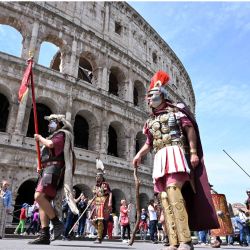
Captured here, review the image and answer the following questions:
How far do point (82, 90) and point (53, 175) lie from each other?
1331 cm

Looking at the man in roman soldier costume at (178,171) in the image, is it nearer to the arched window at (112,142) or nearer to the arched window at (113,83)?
the arched window at (112,142)

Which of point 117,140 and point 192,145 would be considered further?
point 117,140

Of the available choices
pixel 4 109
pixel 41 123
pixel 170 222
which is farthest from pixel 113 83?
pixel 170 222

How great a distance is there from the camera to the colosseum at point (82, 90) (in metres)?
14.4

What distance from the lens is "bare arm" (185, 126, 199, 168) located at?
2.94 meters

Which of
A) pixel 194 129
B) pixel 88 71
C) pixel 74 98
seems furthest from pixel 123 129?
pixel 194 129

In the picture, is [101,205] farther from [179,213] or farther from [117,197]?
[117,197]

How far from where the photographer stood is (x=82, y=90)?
1723 centimetres

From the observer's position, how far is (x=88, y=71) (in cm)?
2205

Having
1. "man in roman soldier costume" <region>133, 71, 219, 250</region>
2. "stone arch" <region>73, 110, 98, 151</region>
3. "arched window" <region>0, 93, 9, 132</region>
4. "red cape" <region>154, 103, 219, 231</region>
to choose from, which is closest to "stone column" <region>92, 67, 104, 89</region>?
"stone arch" <region>73, 110, 98, 151</region>

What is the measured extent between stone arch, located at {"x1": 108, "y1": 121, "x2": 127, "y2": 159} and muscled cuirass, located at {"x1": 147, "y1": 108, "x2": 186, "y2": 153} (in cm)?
1551

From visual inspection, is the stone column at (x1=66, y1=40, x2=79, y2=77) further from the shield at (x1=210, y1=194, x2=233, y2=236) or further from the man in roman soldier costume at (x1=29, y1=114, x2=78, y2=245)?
the man in roman soldier costume at (x1=29, y1=114, x2=78, y2=245)

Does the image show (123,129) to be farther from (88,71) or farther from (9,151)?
(9,151)

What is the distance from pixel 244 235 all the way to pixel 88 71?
1578 cm
